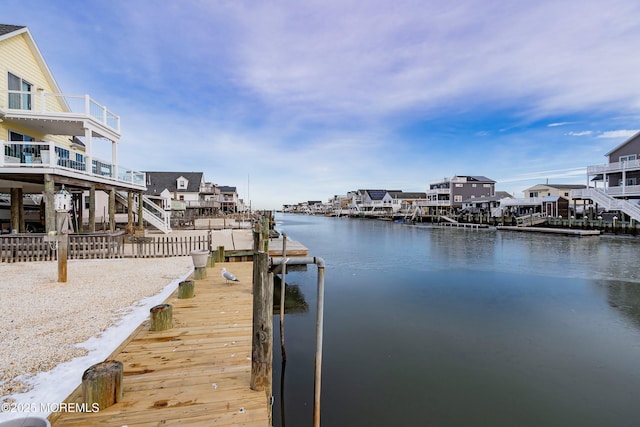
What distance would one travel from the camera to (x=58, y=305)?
7895 millimetres

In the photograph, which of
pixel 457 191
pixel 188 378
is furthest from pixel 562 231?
pixel 188 378

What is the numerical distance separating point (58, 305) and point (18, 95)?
16238 millimetres

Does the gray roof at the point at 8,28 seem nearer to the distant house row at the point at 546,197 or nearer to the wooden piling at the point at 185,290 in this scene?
the wooden piling at the point at 185,290

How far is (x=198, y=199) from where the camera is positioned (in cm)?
6325

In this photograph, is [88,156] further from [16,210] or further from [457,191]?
[457,191]

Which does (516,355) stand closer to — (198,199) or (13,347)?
(13,347)

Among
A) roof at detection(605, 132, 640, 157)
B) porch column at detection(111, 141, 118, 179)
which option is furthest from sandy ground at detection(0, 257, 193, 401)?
roof at detection(605, 132, 640, 157)

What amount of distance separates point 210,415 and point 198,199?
6436 centimetres

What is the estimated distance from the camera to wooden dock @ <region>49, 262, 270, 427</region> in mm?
3502

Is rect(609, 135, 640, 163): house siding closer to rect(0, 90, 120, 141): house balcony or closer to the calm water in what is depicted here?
the calm water

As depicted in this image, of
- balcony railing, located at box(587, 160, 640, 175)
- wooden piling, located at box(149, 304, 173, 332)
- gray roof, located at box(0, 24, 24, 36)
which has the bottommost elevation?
wooden piling, located at box(149, 304, 173, 332)

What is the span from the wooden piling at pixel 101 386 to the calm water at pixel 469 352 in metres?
3.35

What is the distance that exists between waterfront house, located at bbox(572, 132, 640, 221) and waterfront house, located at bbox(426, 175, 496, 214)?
34813 millimetres

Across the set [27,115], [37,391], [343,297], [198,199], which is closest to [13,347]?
[37,391]
